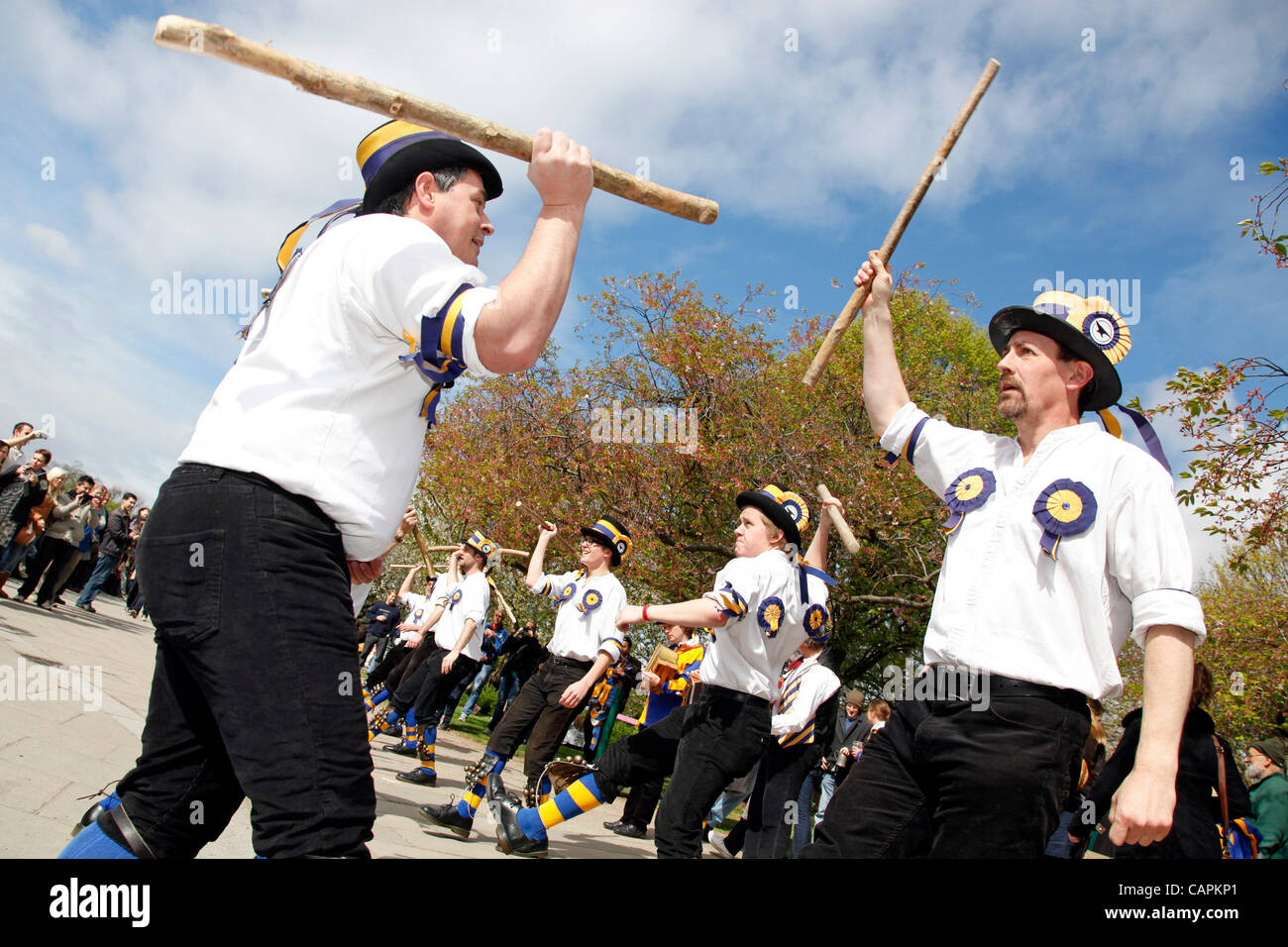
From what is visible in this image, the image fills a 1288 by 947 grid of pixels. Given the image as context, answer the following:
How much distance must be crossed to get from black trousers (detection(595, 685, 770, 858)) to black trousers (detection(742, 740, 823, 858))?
2.11 feet

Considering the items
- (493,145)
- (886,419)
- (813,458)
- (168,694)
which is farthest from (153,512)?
(813,458)

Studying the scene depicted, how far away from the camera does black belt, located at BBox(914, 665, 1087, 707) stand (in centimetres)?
234

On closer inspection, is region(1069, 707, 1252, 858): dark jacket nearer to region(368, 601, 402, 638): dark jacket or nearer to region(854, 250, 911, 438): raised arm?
region(854, 250, 911, 438): raised arm

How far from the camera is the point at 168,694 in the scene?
1.98 metres

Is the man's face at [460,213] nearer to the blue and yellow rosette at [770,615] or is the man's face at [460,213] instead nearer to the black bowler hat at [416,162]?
the black bowler hat at [416,162]

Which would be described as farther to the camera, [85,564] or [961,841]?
[85,564]

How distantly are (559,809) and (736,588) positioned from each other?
1.71m

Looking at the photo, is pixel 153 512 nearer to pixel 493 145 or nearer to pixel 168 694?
pixel 168 694

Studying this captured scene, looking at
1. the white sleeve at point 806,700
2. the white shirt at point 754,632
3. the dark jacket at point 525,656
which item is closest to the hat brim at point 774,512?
the white shirt at point 754,632

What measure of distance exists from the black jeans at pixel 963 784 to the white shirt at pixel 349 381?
1582 millimetres

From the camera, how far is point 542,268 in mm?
1866

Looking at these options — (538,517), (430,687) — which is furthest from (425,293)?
(538,517)

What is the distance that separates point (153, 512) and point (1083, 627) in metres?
2.34

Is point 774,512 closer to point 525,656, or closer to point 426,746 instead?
point 426,746
